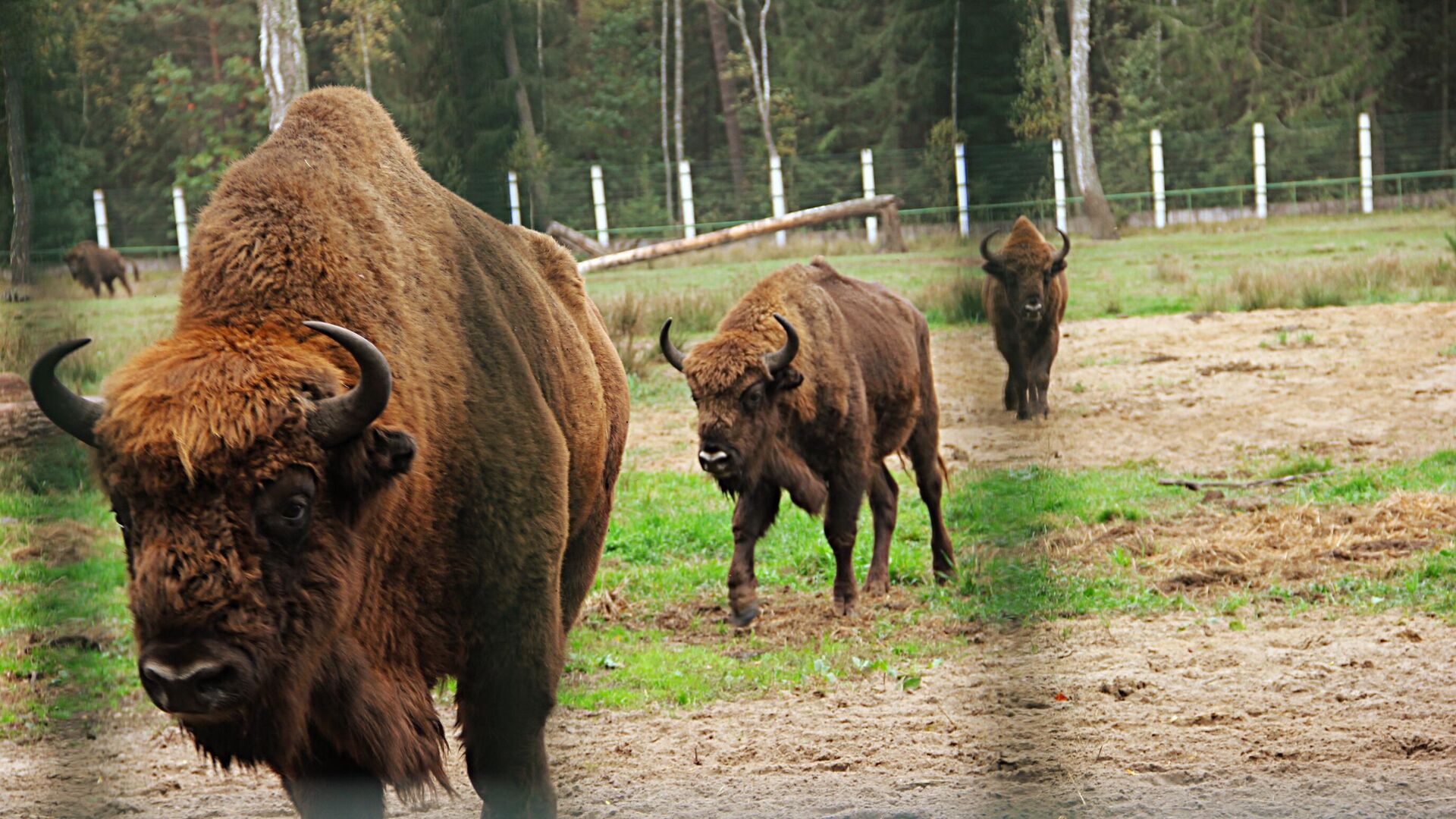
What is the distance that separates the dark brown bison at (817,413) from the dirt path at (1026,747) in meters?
1.72

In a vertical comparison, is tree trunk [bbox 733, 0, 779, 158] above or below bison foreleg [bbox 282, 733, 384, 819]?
above

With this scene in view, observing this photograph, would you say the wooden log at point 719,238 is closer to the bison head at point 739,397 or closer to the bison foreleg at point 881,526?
the bison foreleg at point 881,526

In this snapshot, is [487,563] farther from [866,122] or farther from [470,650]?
[866,122]

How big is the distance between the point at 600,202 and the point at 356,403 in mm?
9912

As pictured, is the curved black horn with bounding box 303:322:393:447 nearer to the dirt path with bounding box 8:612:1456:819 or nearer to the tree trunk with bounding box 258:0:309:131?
the tree trunk with bounding box 258:0:309:131

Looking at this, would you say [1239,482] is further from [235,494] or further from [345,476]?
[235,494]

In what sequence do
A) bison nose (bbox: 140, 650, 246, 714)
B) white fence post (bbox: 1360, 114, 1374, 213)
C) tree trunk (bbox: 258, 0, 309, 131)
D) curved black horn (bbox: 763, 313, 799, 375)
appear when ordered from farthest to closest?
white fence post (bbox: 1360, 114, 1374, 213) → curved black horn (bbox: 763, 313, 799, 375) → tree trunk (bbox: 258, 0, 309, 131) → bison nose (bbox: 140, 650, 246, 714)

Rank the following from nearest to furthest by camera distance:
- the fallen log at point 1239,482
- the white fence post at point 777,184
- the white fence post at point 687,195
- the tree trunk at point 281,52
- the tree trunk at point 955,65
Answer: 1. the tree trunk at point 955,65
2. the tree trunk at point 281,52
3. the fallen log at point 1239,482
4. the white fence post at point 687,195
5. the white fence post at point 777,184

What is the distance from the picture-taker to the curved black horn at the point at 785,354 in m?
7.15

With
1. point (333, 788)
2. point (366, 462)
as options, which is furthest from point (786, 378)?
point (366, 462)

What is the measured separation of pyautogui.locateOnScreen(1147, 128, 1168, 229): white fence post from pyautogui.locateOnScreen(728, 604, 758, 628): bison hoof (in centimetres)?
1189

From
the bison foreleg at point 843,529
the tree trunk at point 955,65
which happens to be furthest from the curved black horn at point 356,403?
the bison foreleg at point 843,529

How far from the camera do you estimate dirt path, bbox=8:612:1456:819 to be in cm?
392

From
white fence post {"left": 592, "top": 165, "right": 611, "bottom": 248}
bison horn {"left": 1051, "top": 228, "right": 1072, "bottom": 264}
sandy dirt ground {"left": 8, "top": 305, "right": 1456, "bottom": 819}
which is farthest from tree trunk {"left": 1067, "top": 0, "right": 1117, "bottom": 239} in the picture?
white fence post {"left": 592, "top": 165, "right": 611, "bottom": 248}
